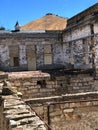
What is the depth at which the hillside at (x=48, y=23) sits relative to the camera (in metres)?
29.2

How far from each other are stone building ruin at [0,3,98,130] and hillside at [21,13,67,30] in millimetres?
5640

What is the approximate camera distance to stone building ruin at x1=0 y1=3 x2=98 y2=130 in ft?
27.0

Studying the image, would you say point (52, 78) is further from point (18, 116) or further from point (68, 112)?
point (18, 116)

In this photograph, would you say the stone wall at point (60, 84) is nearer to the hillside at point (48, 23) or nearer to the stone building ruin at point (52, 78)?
the stone building ruin at point (52, 78)

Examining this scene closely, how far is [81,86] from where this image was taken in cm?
1761

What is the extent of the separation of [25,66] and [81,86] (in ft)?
23.3

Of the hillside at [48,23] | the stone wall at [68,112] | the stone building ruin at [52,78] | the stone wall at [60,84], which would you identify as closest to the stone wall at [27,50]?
the stone building ruin at [52,78]

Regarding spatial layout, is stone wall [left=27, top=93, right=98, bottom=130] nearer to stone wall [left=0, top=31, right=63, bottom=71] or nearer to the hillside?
stone wall [left=0, top=31, right=63, bottom=71]

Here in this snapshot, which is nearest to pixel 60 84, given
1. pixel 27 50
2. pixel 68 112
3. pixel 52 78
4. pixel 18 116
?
pixel 52 78

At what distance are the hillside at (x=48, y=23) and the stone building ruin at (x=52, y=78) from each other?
5640 mm

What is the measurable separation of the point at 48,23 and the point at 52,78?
44.8ft

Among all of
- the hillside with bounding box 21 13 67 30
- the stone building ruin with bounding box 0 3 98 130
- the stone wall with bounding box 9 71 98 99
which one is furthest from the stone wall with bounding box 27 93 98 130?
the hillside with bounding box 21 13 67 30

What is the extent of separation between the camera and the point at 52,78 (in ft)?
58.2

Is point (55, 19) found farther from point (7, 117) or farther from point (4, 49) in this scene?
point (7, 117)
